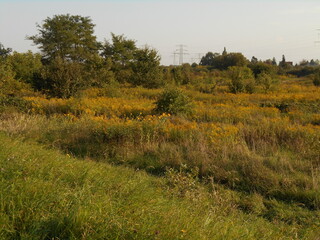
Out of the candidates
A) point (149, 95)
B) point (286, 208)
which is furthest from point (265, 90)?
point (286, 208)

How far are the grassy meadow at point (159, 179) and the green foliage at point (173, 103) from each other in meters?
0.50

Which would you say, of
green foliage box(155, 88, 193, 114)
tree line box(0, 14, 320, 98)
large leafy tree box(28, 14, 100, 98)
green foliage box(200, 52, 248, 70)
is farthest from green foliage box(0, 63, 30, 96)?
green foliage box(200, 52, 248, 70)

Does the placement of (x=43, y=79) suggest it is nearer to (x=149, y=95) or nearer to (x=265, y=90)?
(x=149, y=95)

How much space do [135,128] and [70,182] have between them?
13.5 feet

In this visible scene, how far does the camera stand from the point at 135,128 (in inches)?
303

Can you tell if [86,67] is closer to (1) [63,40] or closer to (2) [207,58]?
(1) [63,40]

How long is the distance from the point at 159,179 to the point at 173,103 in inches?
246

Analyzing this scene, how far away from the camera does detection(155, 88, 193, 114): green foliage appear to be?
1124cm

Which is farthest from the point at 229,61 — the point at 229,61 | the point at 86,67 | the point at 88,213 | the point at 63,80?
the point at 88,213

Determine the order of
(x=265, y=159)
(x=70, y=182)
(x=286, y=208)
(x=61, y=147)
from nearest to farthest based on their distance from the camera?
(x=70, y=182) → (x=286, y=208) → (x=265, y=159) → (x=61, y=147)

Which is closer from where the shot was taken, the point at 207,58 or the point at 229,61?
the point at 229,61

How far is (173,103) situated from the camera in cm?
1127

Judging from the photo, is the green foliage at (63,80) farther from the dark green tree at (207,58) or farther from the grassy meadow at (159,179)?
the dark green tree at (207,58)

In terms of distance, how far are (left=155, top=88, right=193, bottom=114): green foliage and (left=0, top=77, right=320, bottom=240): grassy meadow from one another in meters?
0.50
